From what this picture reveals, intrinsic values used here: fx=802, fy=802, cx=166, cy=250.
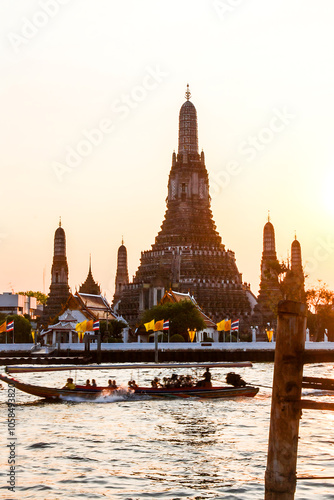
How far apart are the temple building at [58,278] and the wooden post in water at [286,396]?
4861 inches

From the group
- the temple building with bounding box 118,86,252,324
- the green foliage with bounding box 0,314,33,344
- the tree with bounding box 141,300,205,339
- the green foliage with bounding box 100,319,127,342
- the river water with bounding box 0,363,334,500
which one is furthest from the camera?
the temple building with bounding box 118,86,252,324

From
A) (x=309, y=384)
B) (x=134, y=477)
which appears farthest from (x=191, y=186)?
(x=309, y=384)

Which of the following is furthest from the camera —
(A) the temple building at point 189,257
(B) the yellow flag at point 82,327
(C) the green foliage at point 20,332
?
(A) the temple building at point 189,257

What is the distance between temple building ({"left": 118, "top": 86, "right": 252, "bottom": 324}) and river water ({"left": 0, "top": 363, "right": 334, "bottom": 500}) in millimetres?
77854

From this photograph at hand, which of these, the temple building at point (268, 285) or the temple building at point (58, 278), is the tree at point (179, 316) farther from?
the temple building at point (58, 278)

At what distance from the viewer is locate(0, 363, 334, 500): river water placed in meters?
21.3

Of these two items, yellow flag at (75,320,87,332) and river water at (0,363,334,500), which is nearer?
river water at (0,363,334,500)

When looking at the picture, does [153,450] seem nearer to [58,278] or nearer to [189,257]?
[189,257]

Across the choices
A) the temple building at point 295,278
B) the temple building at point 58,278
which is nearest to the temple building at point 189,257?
the temple building at point 295,278

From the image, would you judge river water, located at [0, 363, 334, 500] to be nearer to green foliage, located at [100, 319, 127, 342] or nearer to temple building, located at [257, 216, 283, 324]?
green foliage, located at [100, 319, 127, 342]

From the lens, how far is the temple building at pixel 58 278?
135m

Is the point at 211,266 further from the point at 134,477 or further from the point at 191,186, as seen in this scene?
the point at 134,477

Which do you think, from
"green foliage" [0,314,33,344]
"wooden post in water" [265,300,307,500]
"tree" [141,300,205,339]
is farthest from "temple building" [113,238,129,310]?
"wooden post in water" [265,300,307,500]

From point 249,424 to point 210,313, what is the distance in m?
84.4
